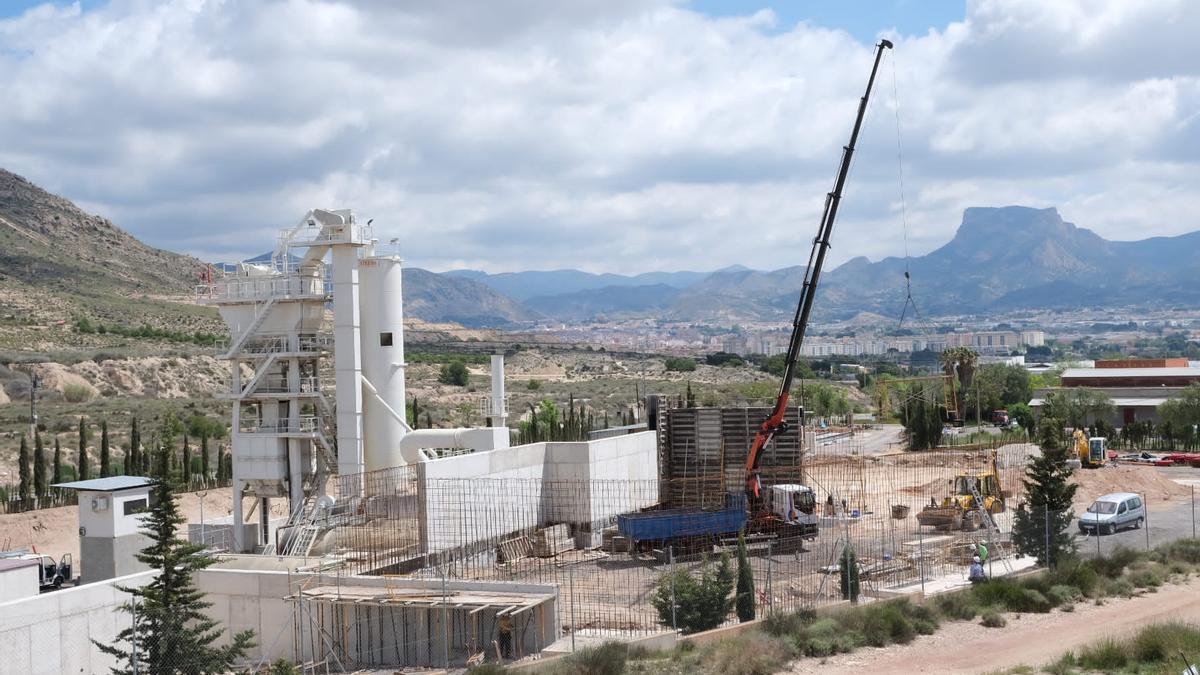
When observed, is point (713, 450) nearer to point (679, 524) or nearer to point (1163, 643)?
point (679, 524)

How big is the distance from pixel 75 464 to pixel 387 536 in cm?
3310

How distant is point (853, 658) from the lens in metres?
20.9

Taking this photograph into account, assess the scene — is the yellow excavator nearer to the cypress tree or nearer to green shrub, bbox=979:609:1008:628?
green shrub, bbox=979:609:1008:628

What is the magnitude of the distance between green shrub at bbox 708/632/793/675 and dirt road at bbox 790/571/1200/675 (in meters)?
0.35

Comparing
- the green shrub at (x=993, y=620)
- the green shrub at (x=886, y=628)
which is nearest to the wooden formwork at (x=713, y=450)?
the green shrub at (x=993, y=620)

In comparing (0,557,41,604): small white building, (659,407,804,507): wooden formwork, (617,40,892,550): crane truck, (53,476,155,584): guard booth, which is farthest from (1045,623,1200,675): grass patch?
(53,476,155,584): guard booth

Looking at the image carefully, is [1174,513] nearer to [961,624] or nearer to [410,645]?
[961,624]

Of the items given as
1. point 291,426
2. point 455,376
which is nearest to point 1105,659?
point 291,426

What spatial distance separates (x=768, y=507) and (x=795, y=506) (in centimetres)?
109

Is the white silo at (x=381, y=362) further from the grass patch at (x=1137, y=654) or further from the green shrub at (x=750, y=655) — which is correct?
the grass patch at (x=1137, y=654)

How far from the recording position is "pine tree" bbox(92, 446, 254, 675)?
2081 cm

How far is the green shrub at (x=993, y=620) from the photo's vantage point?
23.1 meters

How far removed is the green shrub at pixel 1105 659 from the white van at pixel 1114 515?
54.0 feet

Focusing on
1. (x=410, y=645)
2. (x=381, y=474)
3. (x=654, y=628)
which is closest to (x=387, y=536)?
(x=381, y=474)
